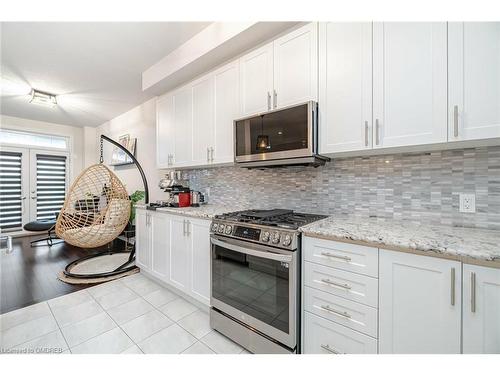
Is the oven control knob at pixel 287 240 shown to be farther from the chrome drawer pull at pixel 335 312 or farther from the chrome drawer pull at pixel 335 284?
the chrome drawer pull at pixel 335 312

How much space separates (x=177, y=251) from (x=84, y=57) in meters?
2.46

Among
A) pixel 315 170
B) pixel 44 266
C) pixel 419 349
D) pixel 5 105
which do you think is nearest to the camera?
pixel 419 349

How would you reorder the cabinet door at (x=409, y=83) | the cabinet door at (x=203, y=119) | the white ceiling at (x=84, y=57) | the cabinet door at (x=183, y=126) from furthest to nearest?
the cabinet door at (x=183, y=126), the cabinet door at (x=203, y=119), the white ceiling at (x=84, y=57), the cabinet door at (x=409, y=83)

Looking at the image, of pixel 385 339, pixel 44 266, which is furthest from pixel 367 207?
pixel 44 266

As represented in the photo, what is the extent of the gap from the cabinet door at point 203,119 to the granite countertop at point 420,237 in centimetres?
144

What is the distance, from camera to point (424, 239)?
3.45 feet

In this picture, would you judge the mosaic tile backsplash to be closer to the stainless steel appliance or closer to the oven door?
the stainless steel appliance

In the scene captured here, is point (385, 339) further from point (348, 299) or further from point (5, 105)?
point (5, 105)

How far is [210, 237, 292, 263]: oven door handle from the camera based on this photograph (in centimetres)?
132

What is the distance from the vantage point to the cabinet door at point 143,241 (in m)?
2.62

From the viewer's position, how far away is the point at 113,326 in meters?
1.77

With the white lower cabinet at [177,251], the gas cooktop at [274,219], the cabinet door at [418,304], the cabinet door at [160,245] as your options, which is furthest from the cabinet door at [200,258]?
the cabinet door at [418,304]

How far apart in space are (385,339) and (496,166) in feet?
3.79
